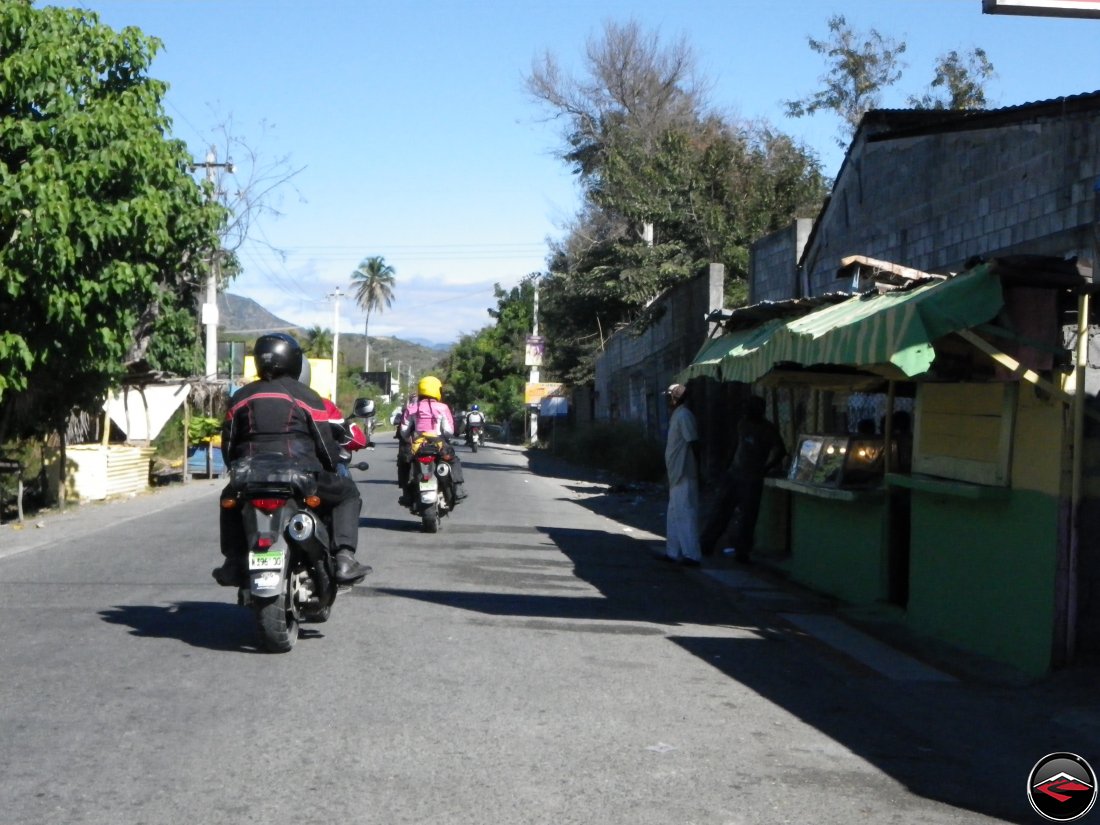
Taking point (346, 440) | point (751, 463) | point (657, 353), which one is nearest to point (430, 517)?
point (751, 463)

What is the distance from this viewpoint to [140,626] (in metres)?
8.52

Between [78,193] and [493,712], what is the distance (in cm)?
1060

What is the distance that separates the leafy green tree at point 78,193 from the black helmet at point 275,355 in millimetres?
7153

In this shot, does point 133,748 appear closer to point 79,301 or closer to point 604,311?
point 79,301

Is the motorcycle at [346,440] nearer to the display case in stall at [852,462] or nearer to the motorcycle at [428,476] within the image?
the display case in stall at [852,462]

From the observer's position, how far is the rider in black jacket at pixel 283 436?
7762 mm

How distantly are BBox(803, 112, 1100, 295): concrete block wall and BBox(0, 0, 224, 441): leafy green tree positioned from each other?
9181 mm

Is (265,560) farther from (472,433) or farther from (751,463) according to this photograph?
(472,433)

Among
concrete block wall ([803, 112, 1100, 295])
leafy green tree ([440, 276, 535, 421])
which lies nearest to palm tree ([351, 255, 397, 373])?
leafy green tree ([440, 276, 535, 421])

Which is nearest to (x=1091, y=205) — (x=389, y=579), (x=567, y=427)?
(x=389, y=579)

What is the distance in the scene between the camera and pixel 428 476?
49.5 ft

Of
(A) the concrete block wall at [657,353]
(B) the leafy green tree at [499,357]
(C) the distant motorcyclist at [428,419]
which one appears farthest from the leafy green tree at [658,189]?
(B) the leafy green tree at [499,357]

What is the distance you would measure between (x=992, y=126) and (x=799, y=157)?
22062 millimetres

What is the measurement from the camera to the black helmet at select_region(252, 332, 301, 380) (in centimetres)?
801
